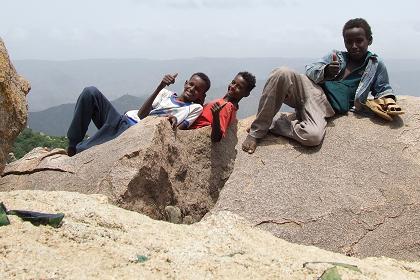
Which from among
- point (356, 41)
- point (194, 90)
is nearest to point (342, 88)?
point (356, 41)

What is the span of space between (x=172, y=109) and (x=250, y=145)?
1158 mm

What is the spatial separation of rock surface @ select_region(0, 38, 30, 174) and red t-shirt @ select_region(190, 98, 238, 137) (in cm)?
254

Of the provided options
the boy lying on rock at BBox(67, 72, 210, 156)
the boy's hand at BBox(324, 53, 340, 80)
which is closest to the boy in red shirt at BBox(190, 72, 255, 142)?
the boy lying on rock at BBox(67, 72, 210, 156)

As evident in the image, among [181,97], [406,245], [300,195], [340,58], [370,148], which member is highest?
[340,58]

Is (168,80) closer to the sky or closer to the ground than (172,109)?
closer to the sky

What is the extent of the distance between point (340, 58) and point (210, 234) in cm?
369

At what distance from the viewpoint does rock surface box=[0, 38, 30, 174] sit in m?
3.75

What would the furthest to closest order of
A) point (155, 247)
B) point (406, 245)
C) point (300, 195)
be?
point (300, 195) → point (406, 245) → point (155, 247)

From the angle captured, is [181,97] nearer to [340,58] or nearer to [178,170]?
[178,170]

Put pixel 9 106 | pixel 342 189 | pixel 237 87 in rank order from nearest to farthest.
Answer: pixel 9 106, pixel 342 189, pixel 237 87

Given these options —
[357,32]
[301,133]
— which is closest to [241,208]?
[301,133]

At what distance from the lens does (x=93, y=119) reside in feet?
20.9

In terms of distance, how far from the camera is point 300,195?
5.30m

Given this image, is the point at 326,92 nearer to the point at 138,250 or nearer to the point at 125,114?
the point at 125,114
